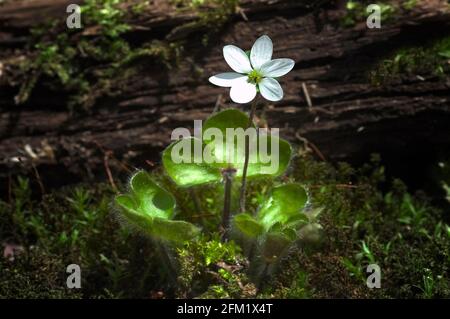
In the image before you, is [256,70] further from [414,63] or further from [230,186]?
[414,63]

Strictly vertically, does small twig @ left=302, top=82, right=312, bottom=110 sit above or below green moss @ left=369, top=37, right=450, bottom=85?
below

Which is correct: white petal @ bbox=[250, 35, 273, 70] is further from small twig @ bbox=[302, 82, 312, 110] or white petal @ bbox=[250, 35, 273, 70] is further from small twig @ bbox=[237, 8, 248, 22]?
small twig @ bbox=[237, 8, 248, 22]

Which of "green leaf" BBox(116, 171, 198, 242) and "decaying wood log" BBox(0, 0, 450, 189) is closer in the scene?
"green leaf" BBox(116, 171, 198, 242)

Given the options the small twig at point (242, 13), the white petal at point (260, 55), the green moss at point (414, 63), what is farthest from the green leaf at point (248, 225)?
the small twig at point (242, 13)

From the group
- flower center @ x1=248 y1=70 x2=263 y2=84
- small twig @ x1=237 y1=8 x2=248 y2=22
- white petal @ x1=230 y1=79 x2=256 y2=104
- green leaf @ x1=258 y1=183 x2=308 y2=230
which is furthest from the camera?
small twig @ x1=237 y1=8 x2=248 y2=22

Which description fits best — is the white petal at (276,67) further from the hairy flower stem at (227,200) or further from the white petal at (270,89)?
the hairy flower stem at (227,200)

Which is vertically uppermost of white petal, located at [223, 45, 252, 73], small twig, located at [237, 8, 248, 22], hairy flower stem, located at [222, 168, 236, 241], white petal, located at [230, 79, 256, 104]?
small twig, located at [237, 8, 248, 22]

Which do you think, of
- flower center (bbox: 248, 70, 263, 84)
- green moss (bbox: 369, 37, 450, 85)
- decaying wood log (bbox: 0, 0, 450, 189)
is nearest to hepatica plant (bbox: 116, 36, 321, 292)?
flower center (bbox: 248, 70, 263, 84)
